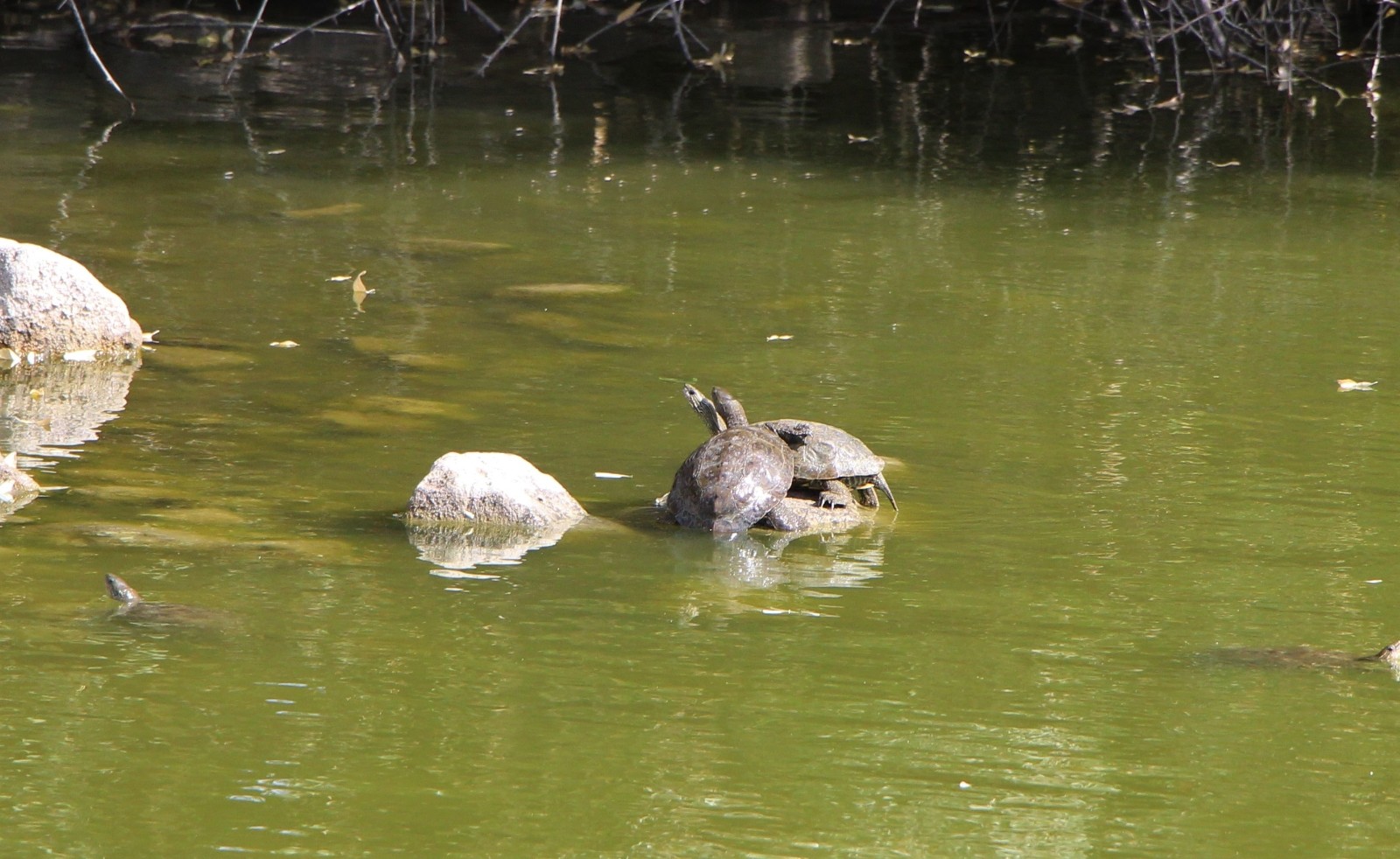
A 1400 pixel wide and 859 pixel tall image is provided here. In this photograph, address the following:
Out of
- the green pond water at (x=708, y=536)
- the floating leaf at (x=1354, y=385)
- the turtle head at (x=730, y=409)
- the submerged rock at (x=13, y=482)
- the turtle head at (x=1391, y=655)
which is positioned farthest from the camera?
the floating leaf at (x=1354, y=385)

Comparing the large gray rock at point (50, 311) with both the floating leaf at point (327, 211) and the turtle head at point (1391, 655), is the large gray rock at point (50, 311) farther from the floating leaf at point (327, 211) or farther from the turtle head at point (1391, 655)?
the turtle head at point (1391, 655)

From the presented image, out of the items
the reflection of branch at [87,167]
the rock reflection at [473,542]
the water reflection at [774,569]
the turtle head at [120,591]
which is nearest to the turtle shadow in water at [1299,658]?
the water reflection at [774,569]

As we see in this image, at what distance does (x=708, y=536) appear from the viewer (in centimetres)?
578

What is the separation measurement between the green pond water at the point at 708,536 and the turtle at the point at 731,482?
4.5 inches

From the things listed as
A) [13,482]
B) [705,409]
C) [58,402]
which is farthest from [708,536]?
[58,402]

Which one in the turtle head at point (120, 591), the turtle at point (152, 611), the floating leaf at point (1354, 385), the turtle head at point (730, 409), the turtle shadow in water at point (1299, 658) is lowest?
the turtle shadow in water at point (1299, 658)

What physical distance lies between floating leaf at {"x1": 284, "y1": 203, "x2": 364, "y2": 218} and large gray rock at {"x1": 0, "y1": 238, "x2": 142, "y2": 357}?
282 centimetres

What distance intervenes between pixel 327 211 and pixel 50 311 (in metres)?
3.06

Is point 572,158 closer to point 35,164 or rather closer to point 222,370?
point 35,164

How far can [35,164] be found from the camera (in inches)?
481

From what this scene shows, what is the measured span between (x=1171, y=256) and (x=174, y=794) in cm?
697

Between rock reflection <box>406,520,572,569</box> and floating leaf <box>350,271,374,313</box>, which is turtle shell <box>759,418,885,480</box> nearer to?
rock reflection <box>406,520,572,569</box>

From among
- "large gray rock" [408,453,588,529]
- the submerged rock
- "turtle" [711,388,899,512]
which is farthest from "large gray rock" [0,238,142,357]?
"turtle" [711,388,899,512]

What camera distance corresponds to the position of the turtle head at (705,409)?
6.44 metres
